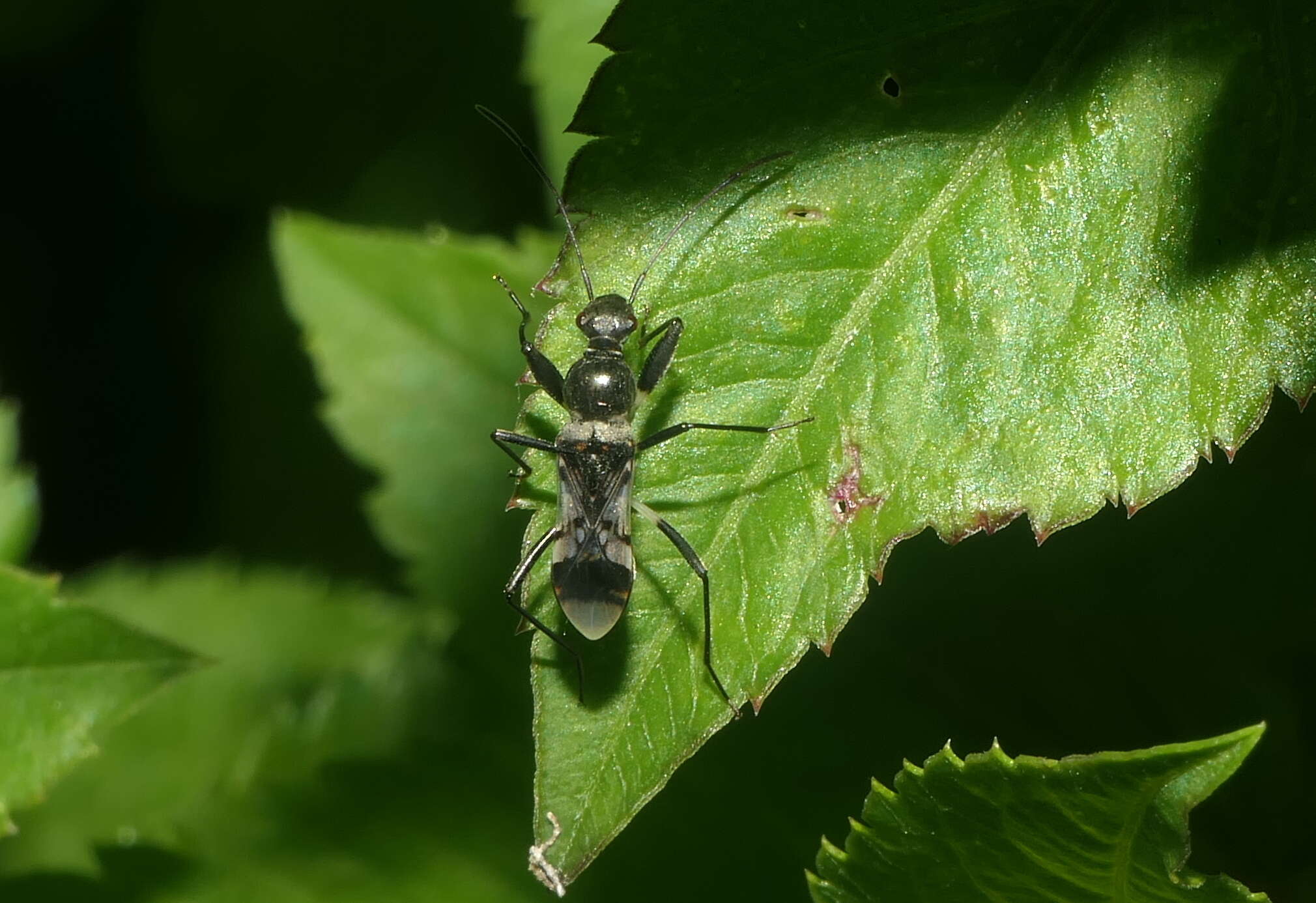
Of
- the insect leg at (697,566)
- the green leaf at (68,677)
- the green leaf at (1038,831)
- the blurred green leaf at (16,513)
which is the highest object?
the blurred green leaf at (16,513)

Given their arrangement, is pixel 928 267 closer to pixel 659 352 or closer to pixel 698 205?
pixel 698 205

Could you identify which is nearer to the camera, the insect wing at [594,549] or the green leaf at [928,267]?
the green leaf at [928,267]

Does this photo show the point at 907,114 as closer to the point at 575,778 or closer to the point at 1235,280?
the point at 1235,280

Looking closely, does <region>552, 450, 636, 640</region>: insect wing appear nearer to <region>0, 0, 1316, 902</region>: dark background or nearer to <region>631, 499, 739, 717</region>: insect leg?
<region>631, 499, 739, 717</region>: insect leg

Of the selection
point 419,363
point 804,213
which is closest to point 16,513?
point 419,363

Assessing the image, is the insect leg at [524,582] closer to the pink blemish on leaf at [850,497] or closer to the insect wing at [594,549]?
the insect wing at [594,549]

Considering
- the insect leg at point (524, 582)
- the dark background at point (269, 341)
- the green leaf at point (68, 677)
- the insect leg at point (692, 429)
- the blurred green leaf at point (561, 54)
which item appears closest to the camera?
the insect leg at point (524, 582)

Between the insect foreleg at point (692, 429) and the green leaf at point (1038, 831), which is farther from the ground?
the insect foreleg at point (692, 429)

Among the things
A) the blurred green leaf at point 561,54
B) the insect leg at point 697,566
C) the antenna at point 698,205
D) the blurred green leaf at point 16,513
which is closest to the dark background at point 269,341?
the blurred green leaf at point 561,54
